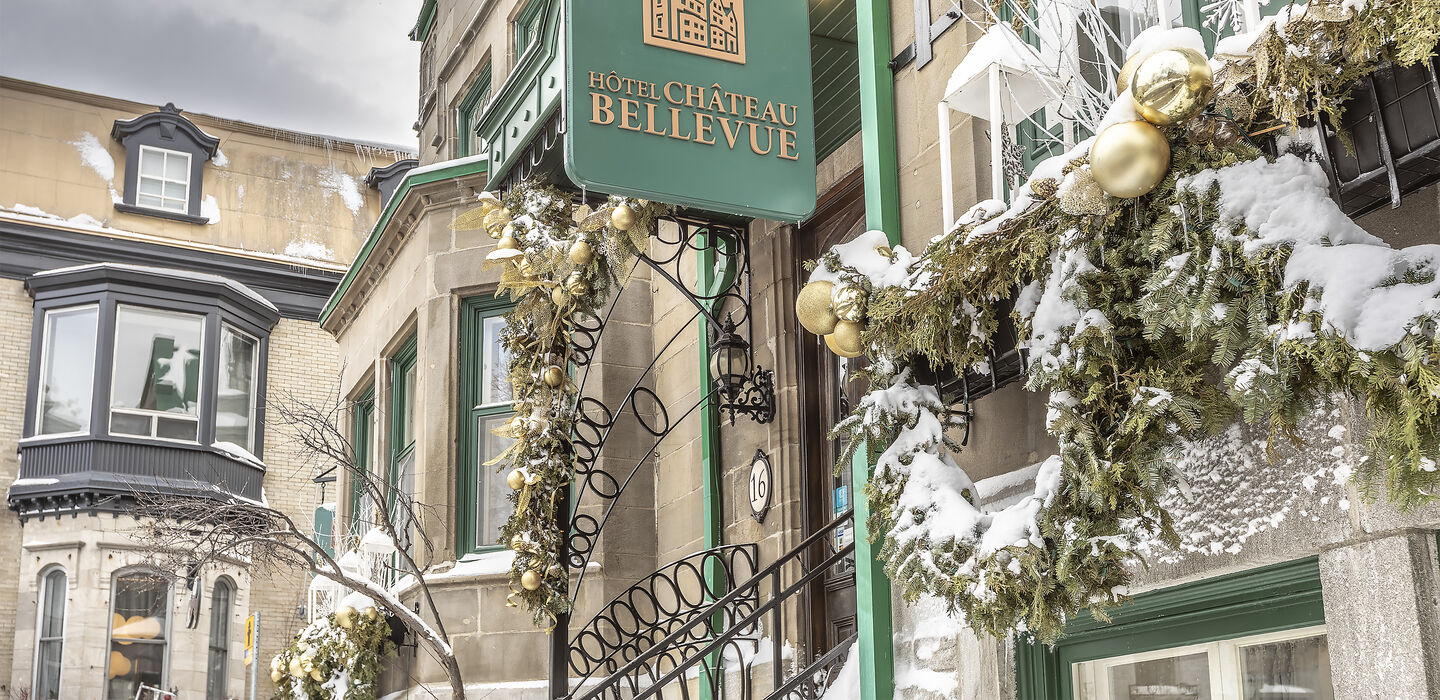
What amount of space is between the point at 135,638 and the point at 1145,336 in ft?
64.4

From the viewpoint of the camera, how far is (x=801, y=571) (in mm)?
7566

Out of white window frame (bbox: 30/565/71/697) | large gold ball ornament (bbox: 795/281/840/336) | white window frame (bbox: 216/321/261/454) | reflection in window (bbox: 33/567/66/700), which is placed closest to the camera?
large gold ball ornament (bbox: 795/281/840/336)

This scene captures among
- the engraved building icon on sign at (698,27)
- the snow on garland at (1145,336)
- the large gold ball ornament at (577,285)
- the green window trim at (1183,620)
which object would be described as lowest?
the green window trim at (1183,620)

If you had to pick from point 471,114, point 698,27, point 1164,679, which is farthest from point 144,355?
point 1164,679

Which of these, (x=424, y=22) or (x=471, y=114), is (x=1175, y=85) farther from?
(x=424, y=22)

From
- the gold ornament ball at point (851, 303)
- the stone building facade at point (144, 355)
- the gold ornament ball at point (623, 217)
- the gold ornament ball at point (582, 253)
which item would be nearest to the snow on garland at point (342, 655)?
the gold ornament ball at point (582, 253)

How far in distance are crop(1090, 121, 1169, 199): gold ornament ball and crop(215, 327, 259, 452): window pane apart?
20.5 meters

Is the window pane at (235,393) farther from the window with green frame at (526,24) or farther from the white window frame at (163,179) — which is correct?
the window with green frame at (526,24)

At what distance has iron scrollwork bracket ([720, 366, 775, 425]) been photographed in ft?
25.9

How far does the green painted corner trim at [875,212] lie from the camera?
5656 mm

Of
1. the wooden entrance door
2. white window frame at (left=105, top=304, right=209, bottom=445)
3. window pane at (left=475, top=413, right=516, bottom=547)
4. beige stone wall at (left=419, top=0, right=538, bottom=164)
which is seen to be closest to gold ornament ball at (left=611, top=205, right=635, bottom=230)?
the wooden entrance door

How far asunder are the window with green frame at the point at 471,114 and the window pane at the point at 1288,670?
33.8 ft

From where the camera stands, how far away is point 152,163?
923 inches

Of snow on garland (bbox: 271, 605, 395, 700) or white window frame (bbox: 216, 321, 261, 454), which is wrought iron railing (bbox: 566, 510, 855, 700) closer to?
snow on garland (bbox: 271, 605, 395, 700)
